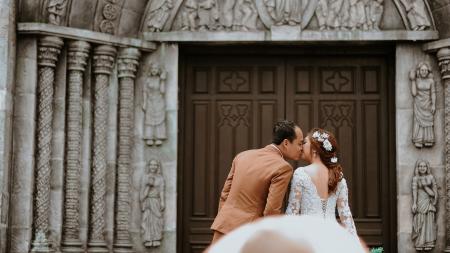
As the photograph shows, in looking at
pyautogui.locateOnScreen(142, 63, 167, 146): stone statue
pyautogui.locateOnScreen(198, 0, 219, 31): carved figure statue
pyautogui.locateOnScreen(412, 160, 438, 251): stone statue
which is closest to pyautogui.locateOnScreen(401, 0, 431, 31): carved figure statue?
pyautogui.locateOnScreen(412, 160, 438, 251): stone statue

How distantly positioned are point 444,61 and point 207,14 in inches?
109

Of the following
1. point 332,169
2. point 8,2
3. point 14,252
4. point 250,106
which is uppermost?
point 8,2

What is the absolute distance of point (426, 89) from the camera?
32.8ft

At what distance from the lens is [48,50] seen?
938cm

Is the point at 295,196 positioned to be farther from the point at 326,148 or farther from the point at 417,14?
the point at 417,14

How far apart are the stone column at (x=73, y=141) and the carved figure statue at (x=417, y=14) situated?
3.70 meters

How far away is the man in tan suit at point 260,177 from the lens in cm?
575

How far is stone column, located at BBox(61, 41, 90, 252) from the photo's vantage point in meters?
9.50

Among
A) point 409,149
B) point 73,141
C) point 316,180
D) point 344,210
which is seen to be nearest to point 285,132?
point 316,180

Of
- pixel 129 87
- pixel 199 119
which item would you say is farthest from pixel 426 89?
pixel 129 87

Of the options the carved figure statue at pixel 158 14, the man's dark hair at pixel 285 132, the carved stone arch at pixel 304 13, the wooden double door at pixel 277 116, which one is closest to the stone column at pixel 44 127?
the carved figure statue at pixel 158 14

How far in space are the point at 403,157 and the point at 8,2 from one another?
4.69 metres

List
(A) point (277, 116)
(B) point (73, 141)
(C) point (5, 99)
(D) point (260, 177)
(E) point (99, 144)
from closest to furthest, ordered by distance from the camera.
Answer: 1. (D) point (260, 177)
2. (C) point (5, 99)
3. (B) point (73, 141)
4. (E) point (99, 144)
5. (A) point (277, 116)

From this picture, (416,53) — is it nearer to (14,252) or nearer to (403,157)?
(403,157)
